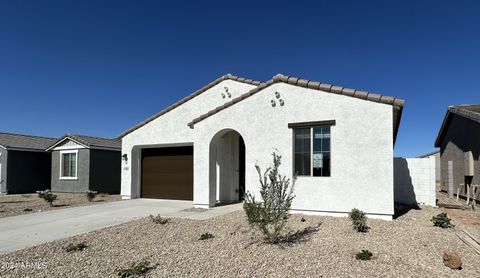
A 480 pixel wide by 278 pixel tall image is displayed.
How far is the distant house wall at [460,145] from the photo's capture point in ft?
47.7

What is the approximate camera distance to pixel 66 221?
384 inches

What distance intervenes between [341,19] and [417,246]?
9799 mm

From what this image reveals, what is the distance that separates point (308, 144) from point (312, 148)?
0.19 m

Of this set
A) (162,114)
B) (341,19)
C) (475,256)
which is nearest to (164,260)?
(475,256)

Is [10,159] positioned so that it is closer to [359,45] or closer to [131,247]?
[131,247]

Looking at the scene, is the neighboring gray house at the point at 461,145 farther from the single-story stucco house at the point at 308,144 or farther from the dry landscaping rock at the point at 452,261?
the dry landscaping rock at the point at 452,261

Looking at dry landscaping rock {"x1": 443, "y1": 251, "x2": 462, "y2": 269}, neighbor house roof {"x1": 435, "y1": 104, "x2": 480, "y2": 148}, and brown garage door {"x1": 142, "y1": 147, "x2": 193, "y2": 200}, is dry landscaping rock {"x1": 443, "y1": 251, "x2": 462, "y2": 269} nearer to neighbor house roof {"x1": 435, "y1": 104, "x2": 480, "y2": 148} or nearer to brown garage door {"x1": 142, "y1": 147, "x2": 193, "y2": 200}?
neighbor house roof {"x1": 435, "y1": 104, "x2": 480, "y2": 148}

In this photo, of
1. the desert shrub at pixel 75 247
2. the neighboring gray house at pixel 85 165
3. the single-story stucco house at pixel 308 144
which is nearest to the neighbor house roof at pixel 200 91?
the single-story stucco house at pixel 308 144

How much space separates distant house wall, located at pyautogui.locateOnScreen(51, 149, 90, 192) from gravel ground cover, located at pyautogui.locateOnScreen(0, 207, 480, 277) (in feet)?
41.1

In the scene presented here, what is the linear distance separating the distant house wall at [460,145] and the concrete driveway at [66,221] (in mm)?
12158

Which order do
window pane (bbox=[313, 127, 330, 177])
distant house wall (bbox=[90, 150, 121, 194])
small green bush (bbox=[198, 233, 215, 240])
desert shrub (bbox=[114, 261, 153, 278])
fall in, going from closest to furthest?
desert shrub (bbox=[114, 261, 153, 278]), small green bush (bbox=[198, 233, 215, 240]), window pane (bbox=[313, 127, 330, 177]), distant house wall (bbox=[90, 150, 121, 194])

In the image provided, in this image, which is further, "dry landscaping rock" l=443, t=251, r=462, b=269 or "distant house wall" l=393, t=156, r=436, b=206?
"distant house wall" l=393, t=156, r=436, b=206

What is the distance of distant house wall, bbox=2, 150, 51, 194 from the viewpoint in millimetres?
21406

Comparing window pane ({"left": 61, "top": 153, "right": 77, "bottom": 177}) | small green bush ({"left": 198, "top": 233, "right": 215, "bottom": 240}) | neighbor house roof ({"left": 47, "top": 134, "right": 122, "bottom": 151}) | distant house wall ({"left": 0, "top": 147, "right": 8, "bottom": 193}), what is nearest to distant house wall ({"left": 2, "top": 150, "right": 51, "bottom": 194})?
distant house wall ({"left": 0, "top": 147, "right": 8, "bottom": 193})
